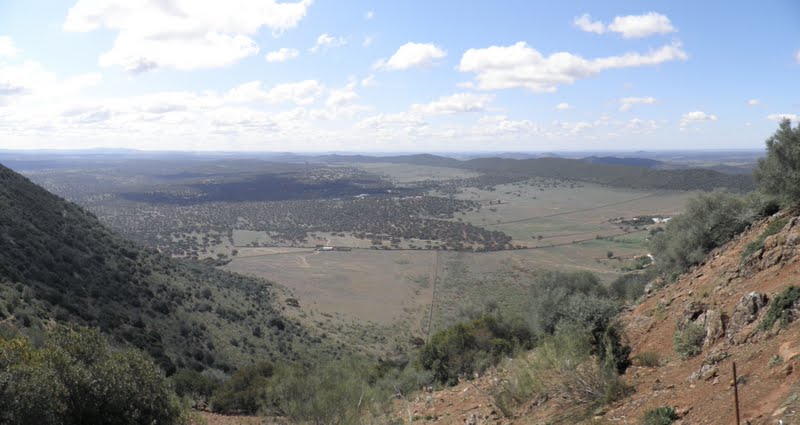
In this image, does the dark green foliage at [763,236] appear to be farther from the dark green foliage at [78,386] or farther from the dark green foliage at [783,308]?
the dark green foliage at [78,386]

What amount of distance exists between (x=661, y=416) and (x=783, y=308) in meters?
3.66

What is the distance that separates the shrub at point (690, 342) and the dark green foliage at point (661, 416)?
9.83 ft

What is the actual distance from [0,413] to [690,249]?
2117 cm

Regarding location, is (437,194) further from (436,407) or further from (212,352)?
(436,407)

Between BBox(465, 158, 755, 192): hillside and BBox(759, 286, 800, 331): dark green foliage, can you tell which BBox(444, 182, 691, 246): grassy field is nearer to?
BBox(465, 158, 755, 192): hillside

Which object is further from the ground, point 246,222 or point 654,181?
point 654,181

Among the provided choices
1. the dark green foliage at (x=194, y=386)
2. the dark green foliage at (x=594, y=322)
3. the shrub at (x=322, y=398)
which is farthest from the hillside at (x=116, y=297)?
the dark green foliage at (x=594, y=322)

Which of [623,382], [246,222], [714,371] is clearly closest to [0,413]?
[623,382]

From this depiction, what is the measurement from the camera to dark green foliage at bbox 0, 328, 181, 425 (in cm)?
780

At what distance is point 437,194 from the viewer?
168m

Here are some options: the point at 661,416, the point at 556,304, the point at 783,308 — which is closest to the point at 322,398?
the point at 661,416

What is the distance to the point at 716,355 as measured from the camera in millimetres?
8789

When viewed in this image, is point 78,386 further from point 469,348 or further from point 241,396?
point 469,348

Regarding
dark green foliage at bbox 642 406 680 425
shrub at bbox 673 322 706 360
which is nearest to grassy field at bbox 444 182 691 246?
shrub at bbox 673 322 706 360
